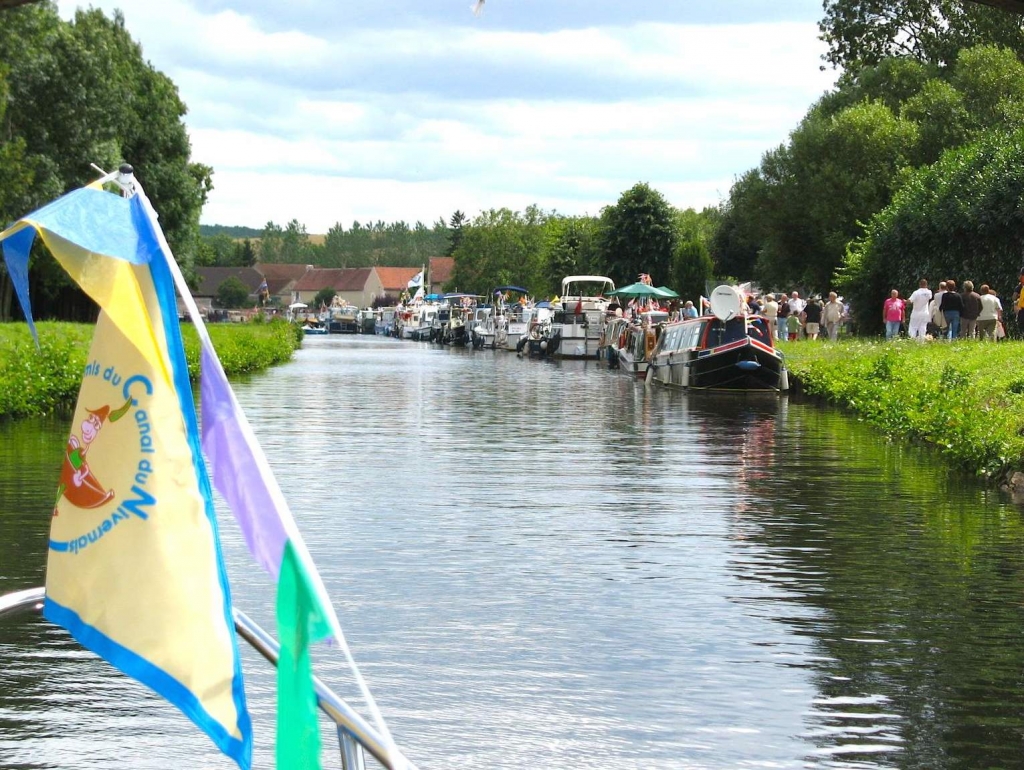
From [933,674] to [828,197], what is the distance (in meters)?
52.6

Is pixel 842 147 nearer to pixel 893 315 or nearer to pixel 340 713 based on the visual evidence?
pixel 893 315

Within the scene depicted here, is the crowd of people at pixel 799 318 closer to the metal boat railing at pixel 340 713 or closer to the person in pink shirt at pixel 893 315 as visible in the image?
the person in pink shirt at pixel 893 315

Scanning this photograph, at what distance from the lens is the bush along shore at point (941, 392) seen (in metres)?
18.0

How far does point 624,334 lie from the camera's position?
54125mm

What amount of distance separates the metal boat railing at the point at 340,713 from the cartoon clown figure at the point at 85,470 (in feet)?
1.32

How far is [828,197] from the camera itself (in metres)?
59.8

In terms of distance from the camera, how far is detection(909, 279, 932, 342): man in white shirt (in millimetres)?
37312

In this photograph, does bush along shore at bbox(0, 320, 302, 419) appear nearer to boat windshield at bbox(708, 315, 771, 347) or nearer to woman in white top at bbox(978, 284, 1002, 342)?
boat windshield at bbox(708, 315, 771, 347)

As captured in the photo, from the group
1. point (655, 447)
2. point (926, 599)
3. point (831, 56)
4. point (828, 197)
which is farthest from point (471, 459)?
point (831, 56)

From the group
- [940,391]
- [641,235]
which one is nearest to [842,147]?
[940,391]

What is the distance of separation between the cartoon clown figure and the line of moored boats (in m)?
32.9

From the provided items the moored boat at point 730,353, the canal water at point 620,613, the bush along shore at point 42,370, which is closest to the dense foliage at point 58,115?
the bush along shore at point 42,370

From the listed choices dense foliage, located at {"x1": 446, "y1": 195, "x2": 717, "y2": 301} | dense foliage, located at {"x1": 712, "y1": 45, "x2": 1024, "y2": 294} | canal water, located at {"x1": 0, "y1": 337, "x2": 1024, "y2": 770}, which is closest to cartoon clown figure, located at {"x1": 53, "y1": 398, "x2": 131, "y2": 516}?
canal water, located at {"x1": 0, "y1": 337, "x2": 1024, "y2": 770}

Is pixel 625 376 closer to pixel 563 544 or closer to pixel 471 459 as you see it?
pixel 471 459
